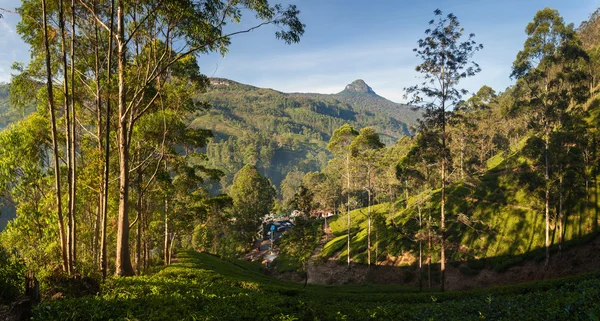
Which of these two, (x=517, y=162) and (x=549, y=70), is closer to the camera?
(x=549, y=70)

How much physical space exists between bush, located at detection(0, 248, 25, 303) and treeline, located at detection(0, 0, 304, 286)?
680mm

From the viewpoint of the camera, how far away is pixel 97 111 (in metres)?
14.5

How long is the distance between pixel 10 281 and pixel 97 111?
26.7ft

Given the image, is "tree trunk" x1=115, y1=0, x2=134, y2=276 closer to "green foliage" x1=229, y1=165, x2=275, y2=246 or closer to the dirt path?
the dirt path

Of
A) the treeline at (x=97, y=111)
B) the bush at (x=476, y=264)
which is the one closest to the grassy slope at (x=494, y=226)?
the bush at (x=476, y=264)

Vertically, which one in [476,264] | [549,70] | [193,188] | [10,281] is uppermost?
[549,70]

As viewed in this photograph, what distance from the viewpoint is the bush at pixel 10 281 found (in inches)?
354

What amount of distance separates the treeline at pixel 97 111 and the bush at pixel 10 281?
26.8 inches

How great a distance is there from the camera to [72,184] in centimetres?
1217

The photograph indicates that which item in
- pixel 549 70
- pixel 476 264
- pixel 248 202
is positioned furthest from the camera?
pixel 248 202

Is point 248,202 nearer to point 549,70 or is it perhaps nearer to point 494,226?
point 494,226

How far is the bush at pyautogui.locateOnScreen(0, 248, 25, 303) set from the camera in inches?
354

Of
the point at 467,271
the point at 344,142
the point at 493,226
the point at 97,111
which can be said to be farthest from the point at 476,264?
the point at 97,111

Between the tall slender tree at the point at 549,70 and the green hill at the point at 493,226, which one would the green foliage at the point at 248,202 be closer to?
the green hill at the point at 493,226
